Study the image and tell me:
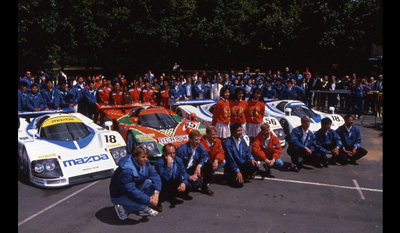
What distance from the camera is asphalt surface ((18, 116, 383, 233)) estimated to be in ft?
17.1

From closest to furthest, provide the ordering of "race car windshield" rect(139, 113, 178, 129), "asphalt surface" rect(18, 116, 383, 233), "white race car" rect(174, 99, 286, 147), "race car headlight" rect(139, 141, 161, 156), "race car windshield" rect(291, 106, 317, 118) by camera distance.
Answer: "asphalt surface" rect(18, 116, 383, 233) → "race car headlight" rect(139, 141, 161, 156) → "race car windshield" rect(139, 113, 178, 129) → "white race car" rect(174, 99, 286, 147) → "race car windshield" rect(291, 106, 317, 118)

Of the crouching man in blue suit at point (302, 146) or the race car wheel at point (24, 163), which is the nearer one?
the race car wheel at point (24, 163)

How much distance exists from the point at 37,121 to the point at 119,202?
4417 mm

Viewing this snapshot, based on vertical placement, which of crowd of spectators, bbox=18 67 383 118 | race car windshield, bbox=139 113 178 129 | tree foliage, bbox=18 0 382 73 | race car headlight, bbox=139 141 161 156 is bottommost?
race car headlight, bbox=139 141 161 156

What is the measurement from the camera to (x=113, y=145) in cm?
767

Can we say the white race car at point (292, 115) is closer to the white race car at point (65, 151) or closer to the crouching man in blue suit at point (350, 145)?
the crouching man in blue suit at point (350, 145)

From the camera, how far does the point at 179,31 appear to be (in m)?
25.7

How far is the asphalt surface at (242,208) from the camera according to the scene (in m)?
5.21

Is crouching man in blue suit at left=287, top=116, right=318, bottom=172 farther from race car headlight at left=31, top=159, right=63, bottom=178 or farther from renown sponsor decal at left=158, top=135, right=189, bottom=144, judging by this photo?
race car headlight at left=31, top=159, right=63, bottom=178

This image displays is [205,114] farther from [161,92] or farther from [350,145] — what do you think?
[350,145]

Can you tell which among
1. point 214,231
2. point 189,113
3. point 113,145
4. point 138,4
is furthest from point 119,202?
point 138,4

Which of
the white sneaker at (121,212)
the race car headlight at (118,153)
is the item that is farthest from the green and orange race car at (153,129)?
the white sneaker at (121,212)

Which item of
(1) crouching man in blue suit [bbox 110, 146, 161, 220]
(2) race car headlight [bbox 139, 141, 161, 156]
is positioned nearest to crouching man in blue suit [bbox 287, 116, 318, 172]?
(2) race car headlight [bbox 139, 141, 161, 156]

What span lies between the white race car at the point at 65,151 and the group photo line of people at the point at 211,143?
1885 mm
